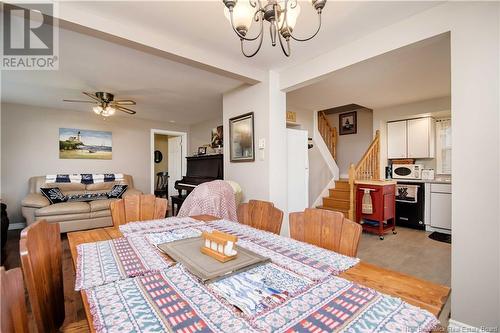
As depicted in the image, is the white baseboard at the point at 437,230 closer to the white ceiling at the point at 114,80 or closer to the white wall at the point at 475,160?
the white wall at the point at 475,160

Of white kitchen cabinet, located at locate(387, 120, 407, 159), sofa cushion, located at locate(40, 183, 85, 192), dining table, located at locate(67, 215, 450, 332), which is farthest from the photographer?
white kitchen cabinet, located at locate(387, 120, 407, 159)

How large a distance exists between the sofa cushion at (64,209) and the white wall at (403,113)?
5.61 metres

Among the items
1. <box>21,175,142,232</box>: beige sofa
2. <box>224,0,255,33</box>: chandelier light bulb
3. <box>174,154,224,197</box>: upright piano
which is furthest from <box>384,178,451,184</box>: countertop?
<box>21,175,142,232</box>: beige sofa

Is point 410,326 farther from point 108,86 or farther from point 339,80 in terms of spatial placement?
point 108,86

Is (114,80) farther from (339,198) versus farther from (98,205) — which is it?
(339,198)

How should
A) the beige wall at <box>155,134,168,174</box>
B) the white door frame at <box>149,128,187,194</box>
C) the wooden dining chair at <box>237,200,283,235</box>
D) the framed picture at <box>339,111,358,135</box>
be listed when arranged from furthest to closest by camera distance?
the beige wall at <box>155,134,168,174</box>
the white door frame at <box>149,128,187,194</box>
the framed picture at <box>339,111,358,135</box>
the wooden dining chair at <box>237,200,283,235</box>

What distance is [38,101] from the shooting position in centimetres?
419

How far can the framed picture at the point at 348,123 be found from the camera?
5.54 m

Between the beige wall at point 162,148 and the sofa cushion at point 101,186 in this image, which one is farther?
the beige wall at point 162,148

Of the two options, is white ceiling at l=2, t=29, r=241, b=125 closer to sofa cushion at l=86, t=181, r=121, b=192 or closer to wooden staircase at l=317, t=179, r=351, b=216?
sofa cushion at l=86, t=181, r=121, b=192

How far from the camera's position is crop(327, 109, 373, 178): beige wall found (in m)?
5.34

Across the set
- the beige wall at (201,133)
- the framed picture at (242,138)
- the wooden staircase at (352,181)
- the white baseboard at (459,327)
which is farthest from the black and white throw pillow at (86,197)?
the white baseboard at (459,327)

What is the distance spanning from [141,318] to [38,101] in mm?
5205

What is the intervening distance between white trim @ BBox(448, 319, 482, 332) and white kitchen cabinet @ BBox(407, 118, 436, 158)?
354cm
